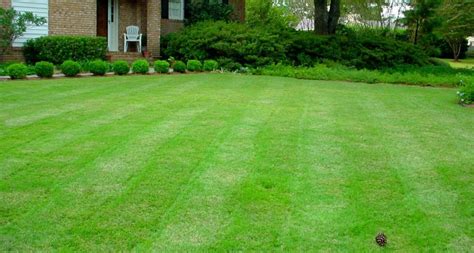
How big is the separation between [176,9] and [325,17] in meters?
5.53

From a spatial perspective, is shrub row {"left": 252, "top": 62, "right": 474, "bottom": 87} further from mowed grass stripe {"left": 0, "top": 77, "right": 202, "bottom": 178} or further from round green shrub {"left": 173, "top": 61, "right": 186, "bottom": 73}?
mowed grass stripe {"left": 0, "top": 77, "right": 202, "bottom": 178}

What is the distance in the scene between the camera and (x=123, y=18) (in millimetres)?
19656

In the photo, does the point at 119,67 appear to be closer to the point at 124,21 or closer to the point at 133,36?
the point at 133,36

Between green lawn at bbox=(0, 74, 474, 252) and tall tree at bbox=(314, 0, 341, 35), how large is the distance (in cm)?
1199

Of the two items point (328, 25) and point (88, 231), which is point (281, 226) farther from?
point (328, 25)

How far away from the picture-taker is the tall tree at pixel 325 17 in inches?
803

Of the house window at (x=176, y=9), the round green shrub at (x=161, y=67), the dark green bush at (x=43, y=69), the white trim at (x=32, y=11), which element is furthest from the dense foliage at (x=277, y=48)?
the dark green bush at (x=43, y=69)

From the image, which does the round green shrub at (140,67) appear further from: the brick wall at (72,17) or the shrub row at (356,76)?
the brick wall at (72,17)

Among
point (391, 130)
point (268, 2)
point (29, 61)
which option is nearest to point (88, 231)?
point (391, 130)

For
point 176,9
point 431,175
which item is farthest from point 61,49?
point 431,175

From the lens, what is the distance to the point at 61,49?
607 inches

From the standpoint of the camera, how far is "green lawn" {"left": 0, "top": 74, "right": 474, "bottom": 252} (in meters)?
3.69

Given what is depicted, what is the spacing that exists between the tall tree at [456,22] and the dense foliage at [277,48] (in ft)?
24.3

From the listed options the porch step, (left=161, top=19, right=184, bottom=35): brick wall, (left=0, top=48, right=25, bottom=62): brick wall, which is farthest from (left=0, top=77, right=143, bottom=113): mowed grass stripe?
(left=161, top=19, right=184, bottom=35): brick wall
